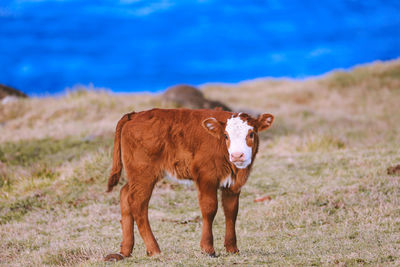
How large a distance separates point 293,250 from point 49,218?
5579 mm

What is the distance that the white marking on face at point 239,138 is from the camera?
246 inches

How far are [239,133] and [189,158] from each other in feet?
2.60

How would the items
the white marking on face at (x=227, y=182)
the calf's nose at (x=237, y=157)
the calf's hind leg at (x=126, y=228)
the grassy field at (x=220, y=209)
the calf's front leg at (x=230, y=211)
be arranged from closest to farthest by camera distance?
the calf's nose at (x=237, y=157), the white marking on face at (x=227, y=182), the calf's front leg at (x=230, y=211), the calf's hind leg at (x=126, y=228), the grassy field at (x=220, y=209)

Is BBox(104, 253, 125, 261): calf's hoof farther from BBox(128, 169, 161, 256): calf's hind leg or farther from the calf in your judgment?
BBox(128, 169, 161, 256): calf's hind leg

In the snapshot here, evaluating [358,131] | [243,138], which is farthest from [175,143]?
[358,131]

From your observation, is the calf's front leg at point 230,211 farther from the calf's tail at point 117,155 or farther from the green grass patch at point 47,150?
the green grass patch at point 47,150

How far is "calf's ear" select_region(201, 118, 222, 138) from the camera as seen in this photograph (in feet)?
21.5

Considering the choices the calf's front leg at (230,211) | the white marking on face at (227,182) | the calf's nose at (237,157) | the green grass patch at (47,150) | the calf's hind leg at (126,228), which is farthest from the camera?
the green grass patch at (47,150)

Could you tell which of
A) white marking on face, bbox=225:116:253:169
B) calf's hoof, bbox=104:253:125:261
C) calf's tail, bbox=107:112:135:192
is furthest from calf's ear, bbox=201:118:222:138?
calf's hoof, bbox=104:253:125:261

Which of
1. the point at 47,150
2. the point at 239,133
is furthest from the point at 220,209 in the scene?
the point at 47,150

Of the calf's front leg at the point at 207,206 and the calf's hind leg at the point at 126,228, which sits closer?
the calf's front leg at the point at 207,206

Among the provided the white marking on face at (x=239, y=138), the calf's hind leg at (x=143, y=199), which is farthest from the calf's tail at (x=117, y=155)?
the white marking on face at (x=239, y=138)

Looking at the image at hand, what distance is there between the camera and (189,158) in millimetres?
6719

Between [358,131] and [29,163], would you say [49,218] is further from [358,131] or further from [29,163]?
[358,131]
